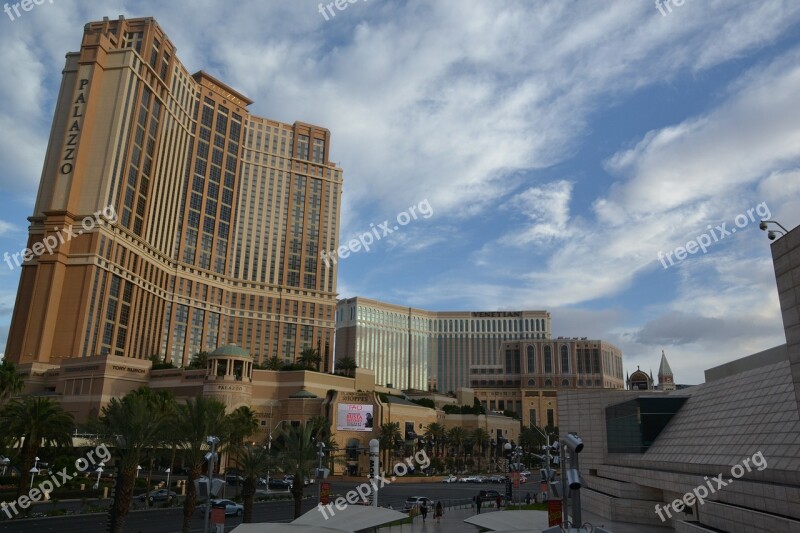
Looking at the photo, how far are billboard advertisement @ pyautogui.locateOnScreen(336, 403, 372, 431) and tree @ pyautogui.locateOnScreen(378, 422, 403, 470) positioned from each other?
8.75 ft

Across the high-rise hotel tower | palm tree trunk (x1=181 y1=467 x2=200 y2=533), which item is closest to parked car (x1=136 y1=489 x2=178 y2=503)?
palm tree trunk (x1=181 y1=467 x2=200 y2=533)

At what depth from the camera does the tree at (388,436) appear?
296 feet

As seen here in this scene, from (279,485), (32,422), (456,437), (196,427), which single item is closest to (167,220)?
(456,437)

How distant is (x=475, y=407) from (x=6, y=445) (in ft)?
318

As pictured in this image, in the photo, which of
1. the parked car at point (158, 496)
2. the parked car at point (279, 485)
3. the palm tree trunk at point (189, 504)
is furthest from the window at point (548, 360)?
the palm tree trunk at point (189, 504)

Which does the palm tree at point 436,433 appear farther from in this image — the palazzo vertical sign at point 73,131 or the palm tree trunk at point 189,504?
the palazzo vertical sign at point 73,131

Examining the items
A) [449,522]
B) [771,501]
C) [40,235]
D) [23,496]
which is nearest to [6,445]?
[23,496]

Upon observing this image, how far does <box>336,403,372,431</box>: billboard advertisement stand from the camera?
94.4 metres

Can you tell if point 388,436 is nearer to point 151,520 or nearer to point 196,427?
point 151,520

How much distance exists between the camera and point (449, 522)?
4053 cm

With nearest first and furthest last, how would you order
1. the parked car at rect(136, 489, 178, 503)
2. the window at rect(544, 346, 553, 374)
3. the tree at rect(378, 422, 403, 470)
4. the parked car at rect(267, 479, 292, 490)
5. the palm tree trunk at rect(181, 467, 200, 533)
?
the palm tree trunk at rect(181, 467, 200, 533) → the parked car at rect(136, 489, 178, 503) → the parked car at rect(267, 479, 292, 490) → the tree at rect(378, 422, 403, 470) → the window at rect(544, 346, 553, 374)

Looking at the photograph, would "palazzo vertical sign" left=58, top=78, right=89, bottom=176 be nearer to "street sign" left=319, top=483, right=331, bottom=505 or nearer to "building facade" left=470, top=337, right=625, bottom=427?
"street sign" left=319, top=483, right=331, bottom=505

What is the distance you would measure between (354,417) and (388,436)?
726cm

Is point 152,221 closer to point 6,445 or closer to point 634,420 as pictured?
point 6,445
